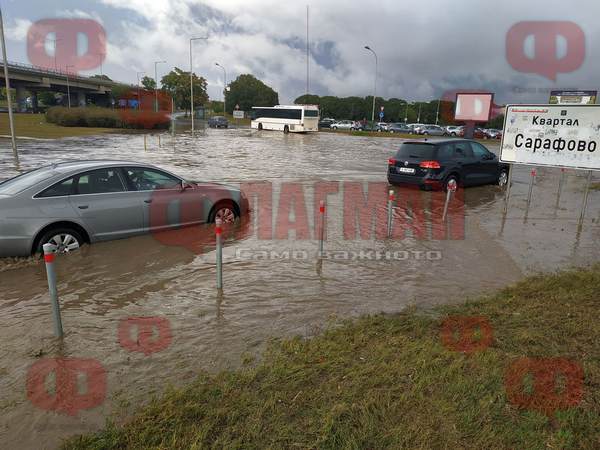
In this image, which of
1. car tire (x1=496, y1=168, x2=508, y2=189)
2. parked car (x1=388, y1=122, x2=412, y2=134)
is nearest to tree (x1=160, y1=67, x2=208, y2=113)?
parked car (x1=388, y1=122, x2=412, y2=134)

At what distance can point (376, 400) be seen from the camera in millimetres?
3146

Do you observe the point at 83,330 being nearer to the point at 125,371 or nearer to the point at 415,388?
the point at 125,371

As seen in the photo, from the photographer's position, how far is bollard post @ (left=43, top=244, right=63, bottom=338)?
3846mm

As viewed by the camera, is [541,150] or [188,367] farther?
[541,150]

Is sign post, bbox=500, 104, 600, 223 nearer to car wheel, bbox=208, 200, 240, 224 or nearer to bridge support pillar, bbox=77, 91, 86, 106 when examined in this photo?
car wheel, bbox=208, 200, 240, 224

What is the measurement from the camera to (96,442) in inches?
108

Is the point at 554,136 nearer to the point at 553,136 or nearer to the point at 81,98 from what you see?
the point at 553,136

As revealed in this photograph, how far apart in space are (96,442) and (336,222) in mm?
7186

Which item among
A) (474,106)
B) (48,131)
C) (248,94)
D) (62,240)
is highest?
(248,94)

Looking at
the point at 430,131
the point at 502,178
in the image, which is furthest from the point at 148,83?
the point at 502,178

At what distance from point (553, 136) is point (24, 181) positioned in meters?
10.9

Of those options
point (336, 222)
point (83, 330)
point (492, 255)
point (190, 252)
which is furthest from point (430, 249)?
point (83, 330)

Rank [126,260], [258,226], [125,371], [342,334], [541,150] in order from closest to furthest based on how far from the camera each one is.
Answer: [125,371], [342,334], [126,260], [258,226], [541,150]

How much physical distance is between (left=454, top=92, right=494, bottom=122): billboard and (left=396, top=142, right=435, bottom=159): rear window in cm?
3784
